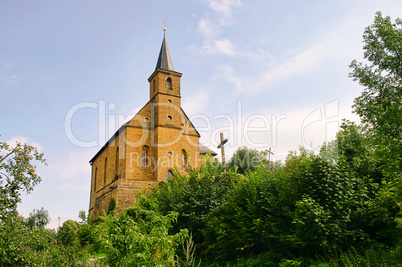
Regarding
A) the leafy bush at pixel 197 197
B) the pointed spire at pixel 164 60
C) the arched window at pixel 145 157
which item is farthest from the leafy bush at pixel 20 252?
the pointed spire at pixel 164 60

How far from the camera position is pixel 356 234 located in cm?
1058

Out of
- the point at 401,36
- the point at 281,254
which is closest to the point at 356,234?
the point at 281,254

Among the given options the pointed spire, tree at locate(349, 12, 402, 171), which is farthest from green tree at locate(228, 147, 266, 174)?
tree at locate(349, 12, 402, 171)

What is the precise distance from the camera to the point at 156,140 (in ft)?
102

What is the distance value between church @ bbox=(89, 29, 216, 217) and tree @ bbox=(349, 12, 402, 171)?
17.1m

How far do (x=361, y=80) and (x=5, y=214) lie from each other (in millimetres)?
13912

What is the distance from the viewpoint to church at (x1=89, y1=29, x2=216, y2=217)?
3030 cm

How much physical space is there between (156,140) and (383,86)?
2133cm

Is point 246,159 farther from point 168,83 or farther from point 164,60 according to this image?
point 164,60

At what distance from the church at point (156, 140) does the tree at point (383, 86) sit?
17.1m

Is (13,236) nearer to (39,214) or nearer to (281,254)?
(281,254)

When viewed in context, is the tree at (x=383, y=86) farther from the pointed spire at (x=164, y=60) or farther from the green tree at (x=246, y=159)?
the pointed spire at (x=164, y=60)

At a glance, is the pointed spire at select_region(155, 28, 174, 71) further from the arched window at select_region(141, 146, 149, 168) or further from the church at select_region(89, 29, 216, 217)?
the arched window at select_region(141, 146, 149, 168)

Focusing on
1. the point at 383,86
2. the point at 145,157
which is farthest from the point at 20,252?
the point at 145,157
